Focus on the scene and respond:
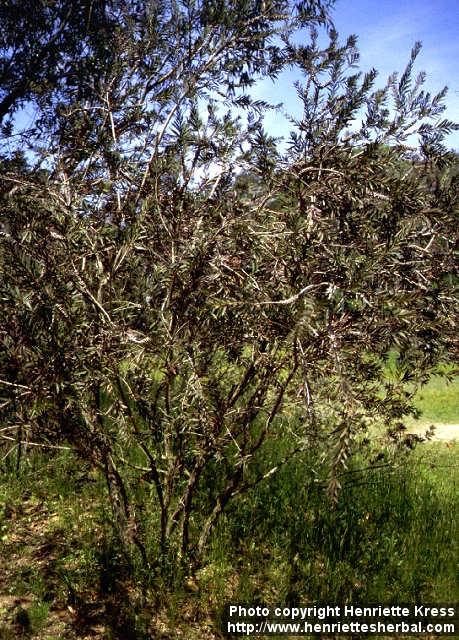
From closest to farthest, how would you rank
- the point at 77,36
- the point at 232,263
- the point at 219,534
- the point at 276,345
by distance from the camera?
the point at 232,263 → the point at 276,345 → the point at 219,534 → the point at 77,36

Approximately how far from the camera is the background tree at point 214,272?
2676 millimetres

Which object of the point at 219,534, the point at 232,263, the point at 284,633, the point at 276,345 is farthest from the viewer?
the point at 219,534

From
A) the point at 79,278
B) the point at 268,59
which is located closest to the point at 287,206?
the point at 79,278

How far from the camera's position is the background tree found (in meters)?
2.68

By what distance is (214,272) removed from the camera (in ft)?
9.38

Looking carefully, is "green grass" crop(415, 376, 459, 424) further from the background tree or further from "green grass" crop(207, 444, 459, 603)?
the background tree

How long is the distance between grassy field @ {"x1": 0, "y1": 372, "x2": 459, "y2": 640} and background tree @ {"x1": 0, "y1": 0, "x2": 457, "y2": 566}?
14.0 inches

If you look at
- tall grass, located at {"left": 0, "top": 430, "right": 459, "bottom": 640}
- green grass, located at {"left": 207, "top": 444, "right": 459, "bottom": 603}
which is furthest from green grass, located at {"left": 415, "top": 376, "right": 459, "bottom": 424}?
tall grass, located at {"left": 0, "top": 430, "right": 459, "bottom": 640}

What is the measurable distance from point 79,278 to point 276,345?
120 centimetres

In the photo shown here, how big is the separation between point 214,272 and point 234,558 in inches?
97.8

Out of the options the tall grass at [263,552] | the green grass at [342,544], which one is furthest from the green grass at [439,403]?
the tall grass at [263,552]

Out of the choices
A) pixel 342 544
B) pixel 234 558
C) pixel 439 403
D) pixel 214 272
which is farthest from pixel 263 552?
pixel 439 403

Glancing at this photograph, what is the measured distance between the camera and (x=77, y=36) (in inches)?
252

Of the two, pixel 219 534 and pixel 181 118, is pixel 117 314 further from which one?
pixel 219 534
